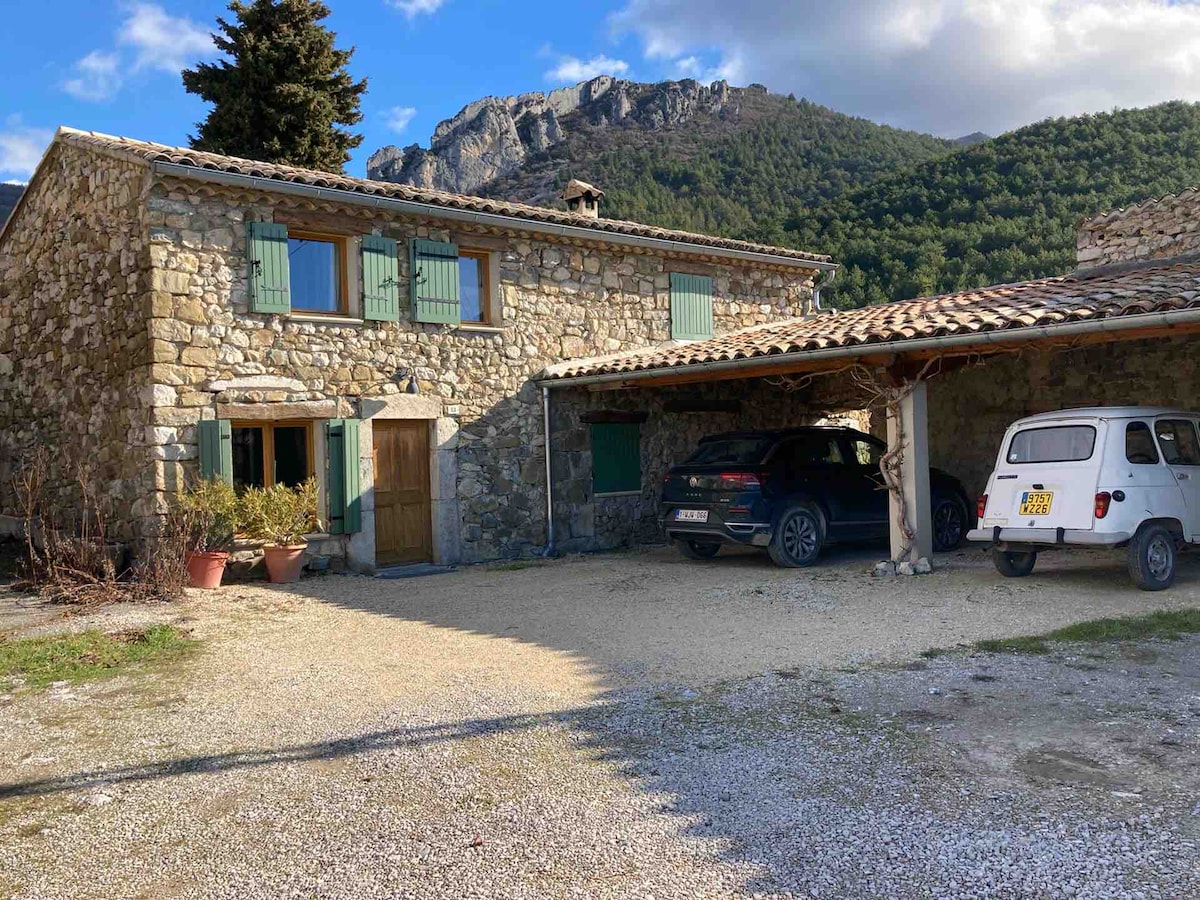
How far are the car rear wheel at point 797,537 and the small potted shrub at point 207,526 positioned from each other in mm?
5331

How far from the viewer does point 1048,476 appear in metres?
7.66

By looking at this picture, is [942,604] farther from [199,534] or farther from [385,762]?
[199,534]

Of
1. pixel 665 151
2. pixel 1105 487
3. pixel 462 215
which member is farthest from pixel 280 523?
pixel 665 151

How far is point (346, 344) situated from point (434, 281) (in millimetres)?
1335

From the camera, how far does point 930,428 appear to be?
12.9m

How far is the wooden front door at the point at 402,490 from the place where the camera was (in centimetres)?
1089

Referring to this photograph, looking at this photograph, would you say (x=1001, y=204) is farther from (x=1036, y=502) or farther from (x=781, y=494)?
(x=1036, y=502)

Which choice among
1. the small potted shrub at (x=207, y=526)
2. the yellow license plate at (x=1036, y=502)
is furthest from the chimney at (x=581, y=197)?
the yellow license plate at (x=1036, y=502)

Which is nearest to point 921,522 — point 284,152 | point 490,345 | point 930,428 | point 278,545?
point 930,428

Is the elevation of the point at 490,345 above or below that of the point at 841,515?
above

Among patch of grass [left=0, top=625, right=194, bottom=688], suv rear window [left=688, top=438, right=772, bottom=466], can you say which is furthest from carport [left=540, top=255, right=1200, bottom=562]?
patch of grass [left=0, top=625, right=194, bottom=688]

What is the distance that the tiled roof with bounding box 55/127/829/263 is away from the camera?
30.5ft

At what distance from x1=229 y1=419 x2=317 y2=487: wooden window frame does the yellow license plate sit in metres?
7.06

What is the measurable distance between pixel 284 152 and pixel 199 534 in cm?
1185
